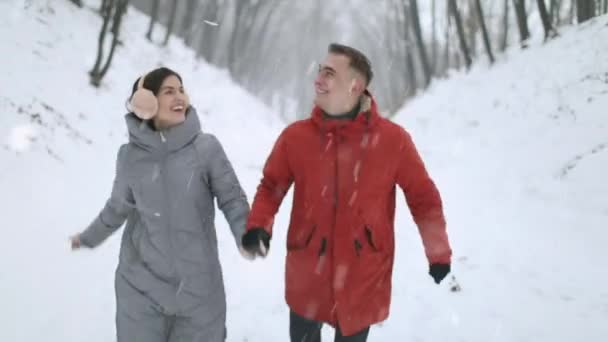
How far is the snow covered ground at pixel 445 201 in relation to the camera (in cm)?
403

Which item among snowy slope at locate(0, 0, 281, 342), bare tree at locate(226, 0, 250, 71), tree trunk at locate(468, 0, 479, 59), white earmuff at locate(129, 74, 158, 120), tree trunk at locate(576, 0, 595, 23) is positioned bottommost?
snowy slope at locate(0, 0, 281, 342)

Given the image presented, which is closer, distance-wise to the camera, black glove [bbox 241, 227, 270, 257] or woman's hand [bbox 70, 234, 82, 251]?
black glove [bbox 241, 227, 270, 257]

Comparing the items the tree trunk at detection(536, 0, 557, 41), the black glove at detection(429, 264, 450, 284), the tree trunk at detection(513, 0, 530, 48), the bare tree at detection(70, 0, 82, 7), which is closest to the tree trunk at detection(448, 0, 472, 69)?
the tree trunk at detection(513, 0, 530, 48)

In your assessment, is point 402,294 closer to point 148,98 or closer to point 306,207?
point 306,207

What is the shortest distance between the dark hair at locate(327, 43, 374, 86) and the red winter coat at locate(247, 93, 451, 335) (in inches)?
5.0

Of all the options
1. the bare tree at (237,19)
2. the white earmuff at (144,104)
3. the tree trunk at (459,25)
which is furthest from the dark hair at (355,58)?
the bare tree at (237,19)

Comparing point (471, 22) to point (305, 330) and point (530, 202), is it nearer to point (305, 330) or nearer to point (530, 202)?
point (530, 202)

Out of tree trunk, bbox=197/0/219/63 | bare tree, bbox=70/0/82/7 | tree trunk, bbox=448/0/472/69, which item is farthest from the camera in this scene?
tree trunk, bbox=197/0/219/63

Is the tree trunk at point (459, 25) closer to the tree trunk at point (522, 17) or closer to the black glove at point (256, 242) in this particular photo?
the tree trunk at point (522, 17)

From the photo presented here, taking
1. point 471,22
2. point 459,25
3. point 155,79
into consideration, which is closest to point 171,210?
point 155,79

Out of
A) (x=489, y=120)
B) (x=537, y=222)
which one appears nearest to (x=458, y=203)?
(x=537, y=222)

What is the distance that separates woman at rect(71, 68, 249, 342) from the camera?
7.52 ft

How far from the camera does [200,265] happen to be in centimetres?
235

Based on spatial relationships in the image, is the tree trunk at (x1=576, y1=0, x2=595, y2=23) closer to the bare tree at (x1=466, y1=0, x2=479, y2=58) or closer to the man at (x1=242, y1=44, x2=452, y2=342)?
the bare tree at (x1=466, y1=0, x2=479, y2=58)
